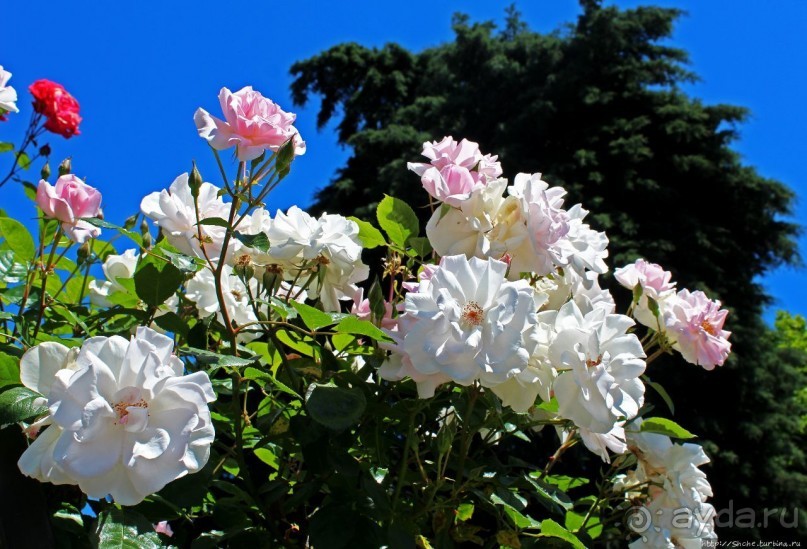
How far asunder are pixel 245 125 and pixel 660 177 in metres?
9.31

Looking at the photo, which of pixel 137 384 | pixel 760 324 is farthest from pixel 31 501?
pixel 760 324

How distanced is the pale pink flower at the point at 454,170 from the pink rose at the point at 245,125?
0.15m

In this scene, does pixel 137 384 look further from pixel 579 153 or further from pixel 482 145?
pixel 482 145

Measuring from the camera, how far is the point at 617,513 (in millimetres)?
1067

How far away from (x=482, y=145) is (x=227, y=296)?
9335mm

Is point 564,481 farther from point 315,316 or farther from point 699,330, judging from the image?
point 315,316

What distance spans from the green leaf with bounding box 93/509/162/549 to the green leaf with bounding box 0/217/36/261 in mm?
450

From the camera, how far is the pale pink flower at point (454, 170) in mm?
844

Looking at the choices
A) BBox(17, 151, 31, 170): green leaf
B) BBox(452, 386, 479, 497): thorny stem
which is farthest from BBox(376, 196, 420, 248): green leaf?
BBox(17, 151, 31, 170): green leaf

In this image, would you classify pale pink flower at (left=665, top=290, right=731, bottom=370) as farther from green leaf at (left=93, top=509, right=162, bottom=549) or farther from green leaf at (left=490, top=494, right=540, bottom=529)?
green leaf at (left=93, top=509, right=162, bottom=549)

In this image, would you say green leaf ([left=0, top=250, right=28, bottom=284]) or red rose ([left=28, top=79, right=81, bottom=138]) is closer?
green leaf ([left=0, top=250, right=28, bottom=284])

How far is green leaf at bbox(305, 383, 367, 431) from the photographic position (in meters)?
0.71

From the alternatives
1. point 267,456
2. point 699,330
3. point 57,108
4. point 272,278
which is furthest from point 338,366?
point 57,108

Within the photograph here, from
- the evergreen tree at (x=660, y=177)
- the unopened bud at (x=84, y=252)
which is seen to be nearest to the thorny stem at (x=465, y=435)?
the unopened bud at (x=84, y=252)
